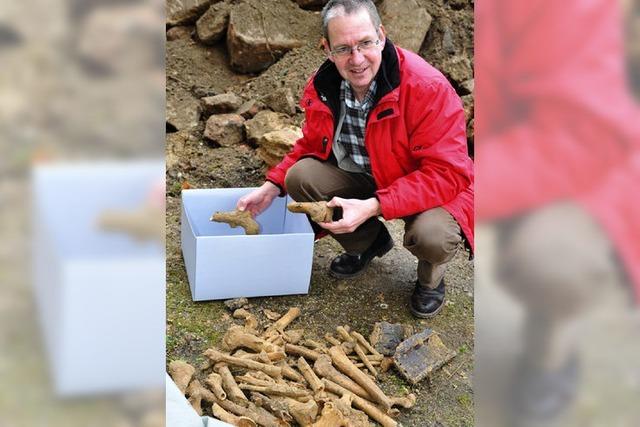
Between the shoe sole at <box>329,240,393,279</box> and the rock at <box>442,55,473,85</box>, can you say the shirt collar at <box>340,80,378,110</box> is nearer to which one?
the shoe sole at <box>329,240,393,279</box>

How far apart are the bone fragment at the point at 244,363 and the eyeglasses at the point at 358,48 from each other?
4.07ft

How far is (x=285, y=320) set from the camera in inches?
109

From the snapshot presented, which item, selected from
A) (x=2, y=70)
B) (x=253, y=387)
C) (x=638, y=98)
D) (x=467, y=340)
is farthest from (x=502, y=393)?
(x=467, y=340)

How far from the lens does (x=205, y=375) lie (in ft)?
7.96

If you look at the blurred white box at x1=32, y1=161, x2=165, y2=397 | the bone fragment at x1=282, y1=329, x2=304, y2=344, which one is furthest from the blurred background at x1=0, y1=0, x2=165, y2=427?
the bone fragment at x1=282, y1=329, x2=304, y2=344

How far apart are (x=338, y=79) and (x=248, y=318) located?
3.68ft

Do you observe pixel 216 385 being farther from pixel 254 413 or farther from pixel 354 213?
pixel 354 213

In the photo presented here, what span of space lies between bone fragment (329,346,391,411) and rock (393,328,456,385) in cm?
16

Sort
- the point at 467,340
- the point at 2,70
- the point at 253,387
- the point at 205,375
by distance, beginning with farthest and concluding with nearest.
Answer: the point at 467,340, the point at 205,375, the point at 253,387, the point at 2,70

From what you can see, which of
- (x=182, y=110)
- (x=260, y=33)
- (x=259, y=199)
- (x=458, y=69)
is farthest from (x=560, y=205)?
(x=260, y=33)

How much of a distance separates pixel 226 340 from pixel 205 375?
168 millimetres

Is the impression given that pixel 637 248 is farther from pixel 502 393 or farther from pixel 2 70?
pixel 2 70

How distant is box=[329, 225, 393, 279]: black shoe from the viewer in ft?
10.6

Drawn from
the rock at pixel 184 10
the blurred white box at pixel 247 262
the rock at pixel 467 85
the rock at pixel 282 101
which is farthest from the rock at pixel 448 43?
the blurred white box at pixel 247 262
